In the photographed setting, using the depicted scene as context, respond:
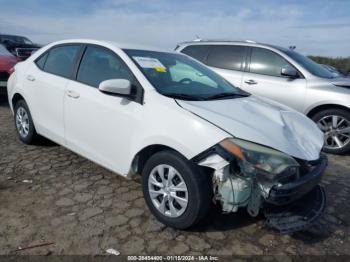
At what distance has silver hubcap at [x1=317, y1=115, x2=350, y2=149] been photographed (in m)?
5.41

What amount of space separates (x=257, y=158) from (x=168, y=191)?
81cm

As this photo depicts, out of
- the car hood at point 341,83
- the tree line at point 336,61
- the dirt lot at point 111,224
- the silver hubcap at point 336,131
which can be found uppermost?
the car hood at point 341,83

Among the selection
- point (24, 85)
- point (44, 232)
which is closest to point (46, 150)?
point (24, 85)

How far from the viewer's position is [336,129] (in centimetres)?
548

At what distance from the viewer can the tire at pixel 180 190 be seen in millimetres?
2656

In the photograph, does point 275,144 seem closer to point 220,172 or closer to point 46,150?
point 220,172

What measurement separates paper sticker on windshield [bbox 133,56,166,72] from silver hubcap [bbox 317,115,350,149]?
10.8ft

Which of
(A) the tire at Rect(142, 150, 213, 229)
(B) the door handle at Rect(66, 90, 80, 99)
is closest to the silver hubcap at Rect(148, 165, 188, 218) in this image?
(A) the tire at Rect(142, 150, 213, 229)

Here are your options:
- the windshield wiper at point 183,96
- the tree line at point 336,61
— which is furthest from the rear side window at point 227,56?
the tree line at point 336,61

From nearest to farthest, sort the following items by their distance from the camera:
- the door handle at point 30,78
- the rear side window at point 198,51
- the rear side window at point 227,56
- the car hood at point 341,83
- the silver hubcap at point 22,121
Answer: the door handle at point 30,78
the silver hubcap at point 22,121
the car hood at point 341,83
the rear side window at point 227,56
the rear side window at point 198,51

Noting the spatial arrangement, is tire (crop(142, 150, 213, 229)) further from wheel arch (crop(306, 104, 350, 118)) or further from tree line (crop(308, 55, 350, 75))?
tree line (crop(308, 55, 350, 75))

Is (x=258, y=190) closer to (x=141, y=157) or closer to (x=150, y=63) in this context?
(x=141, y=157)

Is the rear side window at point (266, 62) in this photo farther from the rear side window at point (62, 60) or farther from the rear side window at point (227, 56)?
the rear side window at point (62, 60)

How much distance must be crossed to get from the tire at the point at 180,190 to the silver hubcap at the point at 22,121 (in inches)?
99.5
